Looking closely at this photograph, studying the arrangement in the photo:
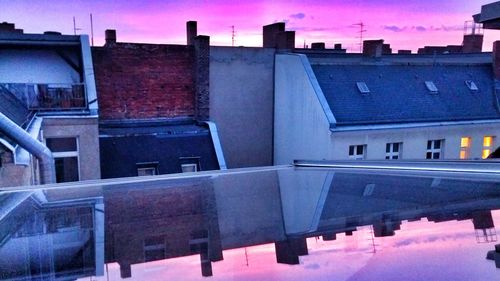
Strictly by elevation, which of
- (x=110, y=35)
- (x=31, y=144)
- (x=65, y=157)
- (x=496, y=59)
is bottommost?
(x=65, y=157)

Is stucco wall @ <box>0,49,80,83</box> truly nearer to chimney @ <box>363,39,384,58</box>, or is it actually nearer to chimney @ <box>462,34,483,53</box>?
chimney @ <box>363,39,384,58</box>

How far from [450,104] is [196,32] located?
21.9ft

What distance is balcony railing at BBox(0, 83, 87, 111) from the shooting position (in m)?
6.21

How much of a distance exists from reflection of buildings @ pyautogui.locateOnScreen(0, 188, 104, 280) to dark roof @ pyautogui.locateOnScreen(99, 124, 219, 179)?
5.79 metres

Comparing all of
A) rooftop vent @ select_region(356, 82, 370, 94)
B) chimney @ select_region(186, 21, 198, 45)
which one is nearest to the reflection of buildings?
chimney @ select_region(186, 21, 198, 45)

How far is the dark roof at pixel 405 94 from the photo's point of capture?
9602mm

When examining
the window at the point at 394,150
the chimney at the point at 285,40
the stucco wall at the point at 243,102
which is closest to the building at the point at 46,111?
the stucco wall at the point at 243,102

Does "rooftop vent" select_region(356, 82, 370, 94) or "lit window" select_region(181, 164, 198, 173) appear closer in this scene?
"lit window" select_region(181, 164, 198, 173)

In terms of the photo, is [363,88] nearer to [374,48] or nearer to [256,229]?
[374,48]

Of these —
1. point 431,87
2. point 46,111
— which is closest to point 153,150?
point 46,111

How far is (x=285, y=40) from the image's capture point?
10.6 metres

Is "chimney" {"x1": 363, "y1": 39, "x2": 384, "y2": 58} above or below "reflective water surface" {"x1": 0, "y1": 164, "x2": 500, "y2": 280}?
above

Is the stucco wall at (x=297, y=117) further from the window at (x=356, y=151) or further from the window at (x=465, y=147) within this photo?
the window at (x=465, y=147)

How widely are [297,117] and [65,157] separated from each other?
5.55m
